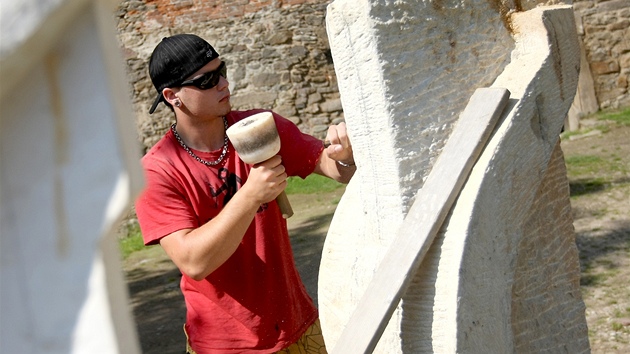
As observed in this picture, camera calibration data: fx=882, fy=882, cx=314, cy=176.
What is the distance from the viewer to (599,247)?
6086 mm

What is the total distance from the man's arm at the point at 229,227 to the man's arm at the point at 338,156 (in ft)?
0.70

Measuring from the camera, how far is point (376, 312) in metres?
1.85

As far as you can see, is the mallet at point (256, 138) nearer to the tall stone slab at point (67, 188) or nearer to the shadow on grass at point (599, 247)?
the tall stone slab at point (67, 188)

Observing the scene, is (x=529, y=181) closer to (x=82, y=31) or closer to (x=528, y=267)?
(x=528, y=267)

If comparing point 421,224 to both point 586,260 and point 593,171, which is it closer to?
point 586,260

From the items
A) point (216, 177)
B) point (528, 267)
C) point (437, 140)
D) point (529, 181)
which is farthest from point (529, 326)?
point (216, 177)

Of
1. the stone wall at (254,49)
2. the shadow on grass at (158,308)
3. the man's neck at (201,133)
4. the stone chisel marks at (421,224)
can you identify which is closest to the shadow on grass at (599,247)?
the shadow on grass at (158,308)

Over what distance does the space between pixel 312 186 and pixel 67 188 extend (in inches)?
359

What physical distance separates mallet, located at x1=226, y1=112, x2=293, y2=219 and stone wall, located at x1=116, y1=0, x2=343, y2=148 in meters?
8.44

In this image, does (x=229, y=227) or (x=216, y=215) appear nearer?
(x=229, y=227)

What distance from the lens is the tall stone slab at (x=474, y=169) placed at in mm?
1867

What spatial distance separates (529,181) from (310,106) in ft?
29.8

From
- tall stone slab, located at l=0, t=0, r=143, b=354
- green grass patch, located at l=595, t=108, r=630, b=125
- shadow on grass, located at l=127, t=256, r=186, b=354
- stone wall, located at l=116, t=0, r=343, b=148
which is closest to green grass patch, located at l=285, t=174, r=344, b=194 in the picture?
stone wall, located at l=116, t=0, r=343, b=148

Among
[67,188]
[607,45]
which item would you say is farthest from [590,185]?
[67,188]
